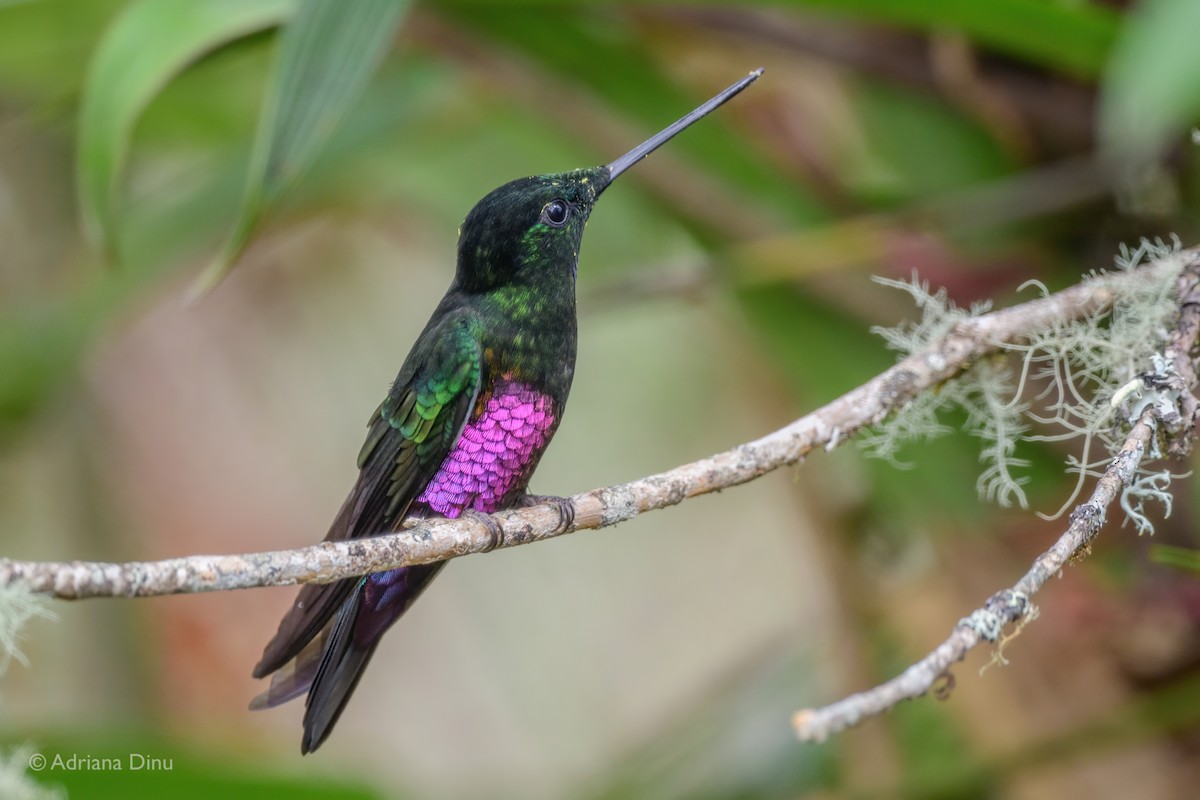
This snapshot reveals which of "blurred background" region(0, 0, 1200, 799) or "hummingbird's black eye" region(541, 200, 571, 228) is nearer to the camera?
"hummingbird's black eye" region(541, 200, 571, 228)

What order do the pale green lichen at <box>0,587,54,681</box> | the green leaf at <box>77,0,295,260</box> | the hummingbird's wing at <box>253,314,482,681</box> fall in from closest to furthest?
the pale green lichen at <box>0,587,54,681</box>
the hummingbird's wing at <box>253,314,482,681</box>
the green leaf at <box>77,0,295,260</box>

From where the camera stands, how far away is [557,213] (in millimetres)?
1084

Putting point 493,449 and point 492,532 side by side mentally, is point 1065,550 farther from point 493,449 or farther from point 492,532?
point 493,449

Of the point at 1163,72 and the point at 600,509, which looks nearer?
the point at 1163,72

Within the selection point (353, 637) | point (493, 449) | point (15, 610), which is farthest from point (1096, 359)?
point (15, 610)

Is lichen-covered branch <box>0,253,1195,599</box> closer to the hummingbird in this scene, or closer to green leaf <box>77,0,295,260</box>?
the hummingbird

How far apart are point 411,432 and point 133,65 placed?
0.68 meters

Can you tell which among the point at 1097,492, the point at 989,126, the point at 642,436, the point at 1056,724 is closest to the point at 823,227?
the point at 989,126

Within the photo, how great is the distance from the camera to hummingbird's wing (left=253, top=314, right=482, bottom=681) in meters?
1.01

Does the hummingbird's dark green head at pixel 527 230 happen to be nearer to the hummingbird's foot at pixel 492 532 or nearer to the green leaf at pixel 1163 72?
the hummingbird's foot at pixel 492 532

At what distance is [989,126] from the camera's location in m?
2.02

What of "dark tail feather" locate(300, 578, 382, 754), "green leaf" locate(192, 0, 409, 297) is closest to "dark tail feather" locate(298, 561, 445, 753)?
"dark tail feather" locate(300, 578, 382, 754)

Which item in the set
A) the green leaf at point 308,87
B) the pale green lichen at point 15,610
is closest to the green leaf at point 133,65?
the green leaf at point 308,87

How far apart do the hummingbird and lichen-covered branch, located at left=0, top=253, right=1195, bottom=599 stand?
80 millimetres
